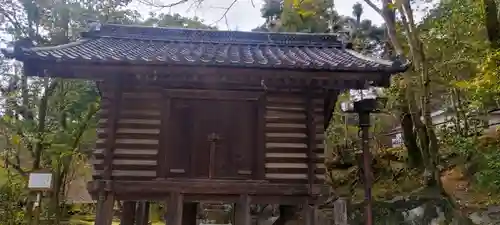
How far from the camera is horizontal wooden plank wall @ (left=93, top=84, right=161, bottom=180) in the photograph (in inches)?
291

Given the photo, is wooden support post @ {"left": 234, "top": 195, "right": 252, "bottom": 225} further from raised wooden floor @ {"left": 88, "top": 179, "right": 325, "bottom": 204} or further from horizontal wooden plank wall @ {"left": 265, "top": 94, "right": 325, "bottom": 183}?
horizontal wooden plank wall @ {"left": 265, "top": 94, "right": 325, "bottom": 183}

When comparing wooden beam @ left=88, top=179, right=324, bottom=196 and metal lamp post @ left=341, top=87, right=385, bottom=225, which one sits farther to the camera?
metal lamp post @ left=341, top=87, right=385, bottom=225

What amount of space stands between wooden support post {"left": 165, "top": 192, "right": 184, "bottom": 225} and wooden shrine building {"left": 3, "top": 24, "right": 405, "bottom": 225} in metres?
0.02

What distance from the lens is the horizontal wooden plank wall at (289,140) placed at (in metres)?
7.55

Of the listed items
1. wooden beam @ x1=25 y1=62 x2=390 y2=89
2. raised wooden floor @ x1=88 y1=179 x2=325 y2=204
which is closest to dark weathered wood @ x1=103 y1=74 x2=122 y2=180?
raised wooden floor @ x1=88 y1=179 x2=325 y2=204

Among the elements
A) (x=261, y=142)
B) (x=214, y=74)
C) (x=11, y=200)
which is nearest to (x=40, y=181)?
(x=11, y=200)

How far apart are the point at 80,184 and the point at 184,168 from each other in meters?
20.3

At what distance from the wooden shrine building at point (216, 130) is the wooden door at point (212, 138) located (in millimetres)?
19

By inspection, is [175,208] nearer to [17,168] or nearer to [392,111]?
[17,168]

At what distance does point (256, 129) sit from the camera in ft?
25.2

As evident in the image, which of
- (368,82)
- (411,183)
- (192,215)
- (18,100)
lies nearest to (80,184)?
(18,100)

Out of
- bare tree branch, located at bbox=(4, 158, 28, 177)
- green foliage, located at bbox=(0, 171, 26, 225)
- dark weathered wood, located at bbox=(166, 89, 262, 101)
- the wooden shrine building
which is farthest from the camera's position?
bare tree branch, located at bbox=(4, 158, 28, 177)

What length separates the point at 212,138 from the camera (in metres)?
7.52

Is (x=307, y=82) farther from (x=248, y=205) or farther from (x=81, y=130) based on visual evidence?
(x=81, y=130)
